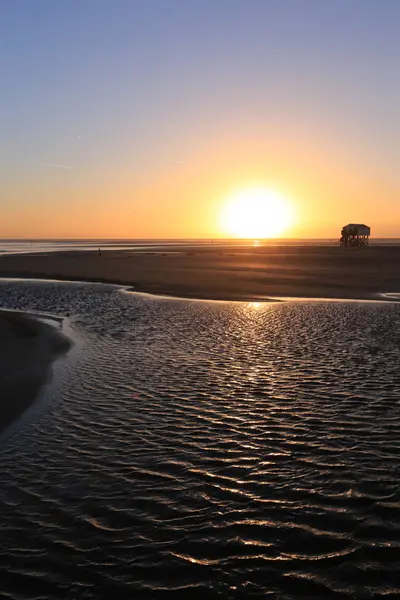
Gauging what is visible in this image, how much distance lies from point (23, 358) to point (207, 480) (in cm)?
1058

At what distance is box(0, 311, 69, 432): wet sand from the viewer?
1241 centimetres

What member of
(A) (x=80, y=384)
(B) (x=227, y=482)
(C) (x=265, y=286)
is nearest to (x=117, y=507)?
(B) (x=227, y=482)

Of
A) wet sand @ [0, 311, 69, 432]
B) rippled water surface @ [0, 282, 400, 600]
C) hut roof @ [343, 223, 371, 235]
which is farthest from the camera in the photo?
hut roof @ [343, 223, 371, 235]

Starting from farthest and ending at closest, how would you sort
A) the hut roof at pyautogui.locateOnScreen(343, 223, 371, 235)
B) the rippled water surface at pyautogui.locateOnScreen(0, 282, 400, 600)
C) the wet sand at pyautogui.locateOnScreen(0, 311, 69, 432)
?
the hut roof at pyautogui.locateOnScreen(343, 223, 371, 235), the wet sand at pyautogui.locateOnScreen(0, 311, 69, 432), the rippled water surface at pyautogui.locateOnScreen(0, 282, 400, 600)

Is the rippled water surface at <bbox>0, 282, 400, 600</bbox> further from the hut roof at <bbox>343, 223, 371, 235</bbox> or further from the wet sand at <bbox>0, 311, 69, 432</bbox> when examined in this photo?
the hut roof at <bbox>343, 223, 371, 235</bbox>

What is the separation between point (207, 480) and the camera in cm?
823

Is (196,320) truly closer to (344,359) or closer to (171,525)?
(344,359)

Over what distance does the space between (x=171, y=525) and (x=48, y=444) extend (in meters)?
3.93

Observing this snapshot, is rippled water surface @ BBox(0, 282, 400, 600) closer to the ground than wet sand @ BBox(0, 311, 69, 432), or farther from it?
closer to the ground

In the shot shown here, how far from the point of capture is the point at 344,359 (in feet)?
54.2

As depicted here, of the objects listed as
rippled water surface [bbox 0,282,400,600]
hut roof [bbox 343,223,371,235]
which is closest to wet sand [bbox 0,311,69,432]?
rippled water surface [bbox 0,282,400,600]

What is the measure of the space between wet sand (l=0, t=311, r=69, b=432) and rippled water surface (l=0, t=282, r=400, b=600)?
0.62 m

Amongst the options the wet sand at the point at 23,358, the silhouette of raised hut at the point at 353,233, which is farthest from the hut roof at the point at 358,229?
the wet sand at the point at 23,358

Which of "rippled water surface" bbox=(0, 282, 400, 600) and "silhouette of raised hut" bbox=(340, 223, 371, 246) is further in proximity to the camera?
"silhouette of raised hut" bbox=(340, 223, 371, 246)
